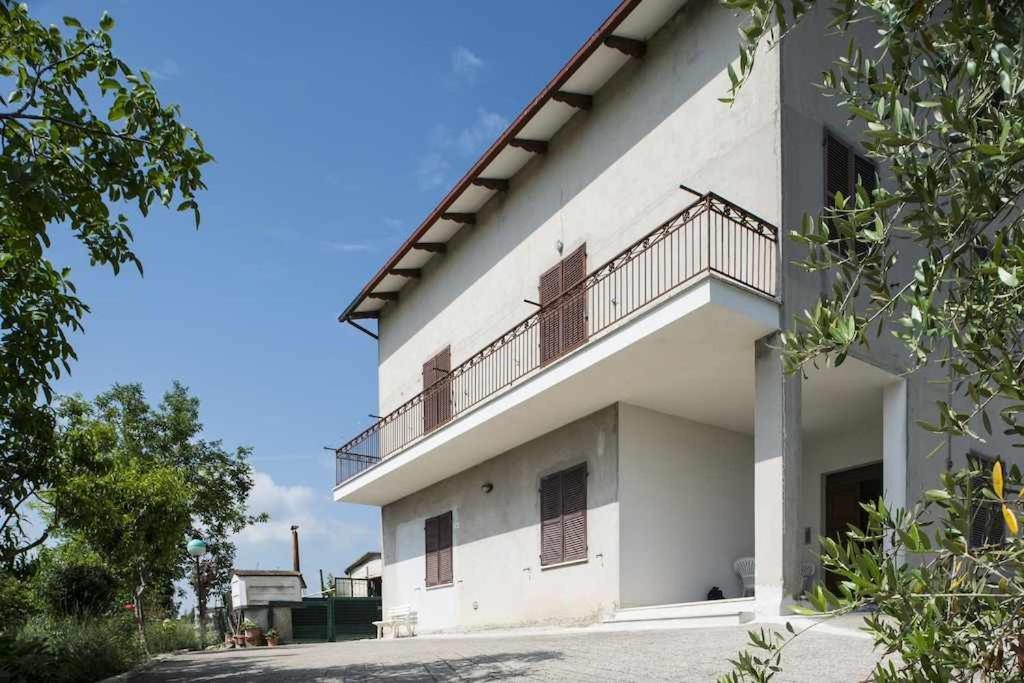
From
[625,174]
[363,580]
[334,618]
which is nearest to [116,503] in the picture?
[625,174]

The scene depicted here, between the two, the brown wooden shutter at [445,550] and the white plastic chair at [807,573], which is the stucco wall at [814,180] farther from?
the brown wooden shutter at [445,550]

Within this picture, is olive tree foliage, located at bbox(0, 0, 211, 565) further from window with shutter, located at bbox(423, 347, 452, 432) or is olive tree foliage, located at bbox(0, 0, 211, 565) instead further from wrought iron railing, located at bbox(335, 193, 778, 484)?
window with shutter, located at bbox(423, 347, 452, 432)

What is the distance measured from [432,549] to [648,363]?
8970mm

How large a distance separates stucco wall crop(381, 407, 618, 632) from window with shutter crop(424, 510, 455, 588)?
0.19 m

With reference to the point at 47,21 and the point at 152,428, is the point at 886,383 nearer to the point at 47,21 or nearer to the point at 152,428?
the point at 47,21

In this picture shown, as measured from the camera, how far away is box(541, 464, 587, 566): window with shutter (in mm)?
13867

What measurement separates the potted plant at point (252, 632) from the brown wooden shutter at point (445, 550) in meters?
5.16

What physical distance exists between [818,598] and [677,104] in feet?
37.1

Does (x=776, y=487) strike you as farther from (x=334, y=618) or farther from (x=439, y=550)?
(x=334, y=618)

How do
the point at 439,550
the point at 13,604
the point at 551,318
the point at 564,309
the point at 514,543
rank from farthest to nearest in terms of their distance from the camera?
the point at 439,550
the point at 514,543
the point at 551,318
the point at 564,309
the point at 13,604

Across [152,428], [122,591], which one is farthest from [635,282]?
[152,428]

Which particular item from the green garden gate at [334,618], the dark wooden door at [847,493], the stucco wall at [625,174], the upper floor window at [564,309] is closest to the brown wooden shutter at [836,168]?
the stucco wall at [625,174]

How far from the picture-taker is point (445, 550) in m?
18.4

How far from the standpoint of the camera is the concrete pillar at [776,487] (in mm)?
10133
